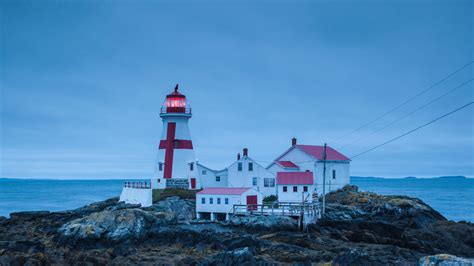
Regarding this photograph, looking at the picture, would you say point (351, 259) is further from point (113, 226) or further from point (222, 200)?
point (222, 200)

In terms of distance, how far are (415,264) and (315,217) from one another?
14.4 meters

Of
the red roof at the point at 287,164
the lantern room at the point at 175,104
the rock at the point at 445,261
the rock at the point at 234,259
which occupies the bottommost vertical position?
the rock at the point at 234,259

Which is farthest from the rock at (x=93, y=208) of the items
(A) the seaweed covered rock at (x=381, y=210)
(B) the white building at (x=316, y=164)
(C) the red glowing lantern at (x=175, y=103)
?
(A) the seaweed covered rock at (x=381, y=210)

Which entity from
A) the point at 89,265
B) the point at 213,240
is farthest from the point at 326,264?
the point at 89,265

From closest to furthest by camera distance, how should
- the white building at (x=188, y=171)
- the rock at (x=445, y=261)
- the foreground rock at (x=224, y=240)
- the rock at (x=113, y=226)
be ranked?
the rock at (x=445, y=261) < the foreground rock at (x=224, y=240) < the rock at (x=113, y=226) < the white building at (x=188, y=171)

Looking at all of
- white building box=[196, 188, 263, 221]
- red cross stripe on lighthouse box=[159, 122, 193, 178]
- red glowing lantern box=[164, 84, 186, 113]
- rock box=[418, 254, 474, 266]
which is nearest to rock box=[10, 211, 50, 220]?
red cross stripe on lighthouse box=[159, 122, 193, 178]

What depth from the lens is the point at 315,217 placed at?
118ft

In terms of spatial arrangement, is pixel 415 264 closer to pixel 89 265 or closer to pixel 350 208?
pixel 89 265

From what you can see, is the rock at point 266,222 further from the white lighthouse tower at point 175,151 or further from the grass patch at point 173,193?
the white lighthouse tower at point 175,151

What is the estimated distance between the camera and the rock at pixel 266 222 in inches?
1334

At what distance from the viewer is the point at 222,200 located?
38.8 m

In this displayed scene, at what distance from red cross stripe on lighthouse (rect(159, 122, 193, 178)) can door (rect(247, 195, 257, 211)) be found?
7547 mm

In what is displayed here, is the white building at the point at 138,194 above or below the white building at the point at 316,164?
below

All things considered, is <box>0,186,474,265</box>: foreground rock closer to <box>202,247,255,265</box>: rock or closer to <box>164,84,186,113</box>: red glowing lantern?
<box>202,247,255,265</box>: rock
